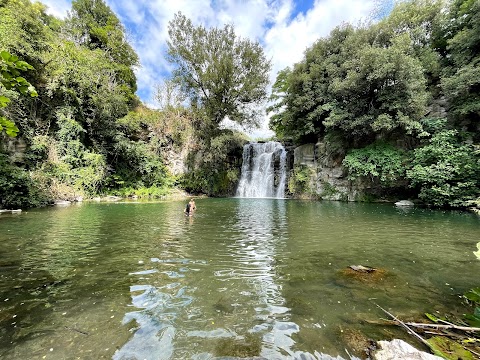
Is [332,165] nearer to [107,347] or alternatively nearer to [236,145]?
[236,145]

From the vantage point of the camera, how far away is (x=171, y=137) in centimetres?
2705

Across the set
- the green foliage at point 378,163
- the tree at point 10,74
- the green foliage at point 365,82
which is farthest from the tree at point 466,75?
the tree at point 10,74

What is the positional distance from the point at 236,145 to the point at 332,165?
11283 mm

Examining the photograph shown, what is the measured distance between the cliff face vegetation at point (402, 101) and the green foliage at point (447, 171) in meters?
0.05

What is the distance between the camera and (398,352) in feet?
7.86

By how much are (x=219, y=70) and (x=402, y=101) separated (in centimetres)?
1854

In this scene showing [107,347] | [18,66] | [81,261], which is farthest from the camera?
[81,261]

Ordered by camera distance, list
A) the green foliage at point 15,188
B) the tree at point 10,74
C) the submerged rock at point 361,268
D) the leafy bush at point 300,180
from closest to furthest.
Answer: the tree at point 10,74
the submerged rock at point 361,268
the green foliage at point 15,188
the leafy bush at point 300,180

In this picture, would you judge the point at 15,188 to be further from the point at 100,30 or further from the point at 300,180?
the point at 100,30

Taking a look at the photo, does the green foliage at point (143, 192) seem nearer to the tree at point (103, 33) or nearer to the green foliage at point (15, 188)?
the green foliage at point (15, 188)

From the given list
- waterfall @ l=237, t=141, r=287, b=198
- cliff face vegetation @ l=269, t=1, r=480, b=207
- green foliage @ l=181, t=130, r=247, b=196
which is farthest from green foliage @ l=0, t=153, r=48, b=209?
cliff face vegetation @ l=269, t=1, r=480, b=207

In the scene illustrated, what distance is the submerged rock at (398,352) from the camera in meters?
2.27

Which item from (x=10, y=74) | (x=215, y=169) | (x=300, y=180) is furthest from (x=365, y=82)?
(x=10, y=74)

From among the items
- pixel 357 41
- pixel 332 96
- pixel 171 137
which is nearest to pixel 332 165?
pixel 332 96
